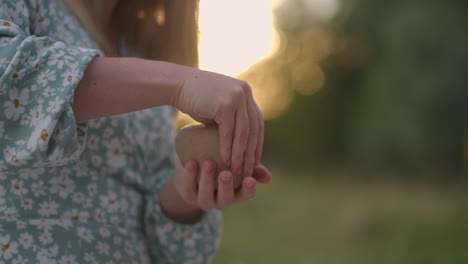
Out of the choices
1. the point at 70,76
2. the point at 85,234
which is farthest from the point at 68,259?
the point at 70,76

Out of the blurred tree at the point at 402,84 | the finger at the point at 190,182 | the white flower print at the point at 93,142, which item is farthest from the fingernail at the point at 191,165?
the blurred tree at the point at 402,84

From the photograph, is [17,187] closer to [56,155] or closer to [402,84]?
[56,155]

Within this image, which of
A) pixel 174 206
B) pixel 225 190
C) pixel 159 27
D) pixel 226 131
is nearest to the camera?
pixel 226 131

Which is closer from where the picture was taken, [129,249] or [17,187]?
[17,187]

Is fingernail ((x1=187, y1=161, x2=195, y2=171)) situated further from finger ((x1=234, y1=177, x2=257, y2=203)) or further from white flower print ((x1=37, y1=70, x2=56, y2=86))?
white flower print ((x1=37, y1=70, x2=56, y2=86))

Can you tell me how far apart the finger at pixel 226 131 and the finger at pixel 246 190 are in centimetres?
6

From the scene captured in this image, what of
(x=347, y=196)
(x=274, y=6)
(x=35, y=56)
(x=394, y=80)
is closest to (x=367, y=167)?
(x=347, y=196)

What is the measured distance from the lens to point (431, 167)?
6.58 m

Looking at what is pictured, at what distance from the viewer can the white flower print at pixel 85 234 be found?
1.01 metres

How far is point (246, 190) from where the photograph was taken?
1.03m

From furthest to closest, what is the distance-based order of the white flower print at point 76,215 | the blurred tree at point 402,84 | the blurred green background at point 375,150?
1. the blurred tree at point 402,84
2. the blurred green background at point 375,150
3. the white flower print at point 76,215

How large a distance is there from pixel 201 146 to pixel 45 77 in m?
0.32

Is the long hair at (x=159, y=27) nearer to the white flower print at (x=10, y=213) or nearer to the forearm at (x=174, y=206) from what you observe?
the forearm at (x=174, y=206)

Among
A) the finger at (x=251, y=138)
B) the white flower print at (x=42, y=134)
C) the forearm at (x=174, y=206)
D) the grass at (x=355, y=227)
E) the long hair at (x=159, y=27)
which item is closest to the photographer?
the white flower print at (x=42, y=134)
